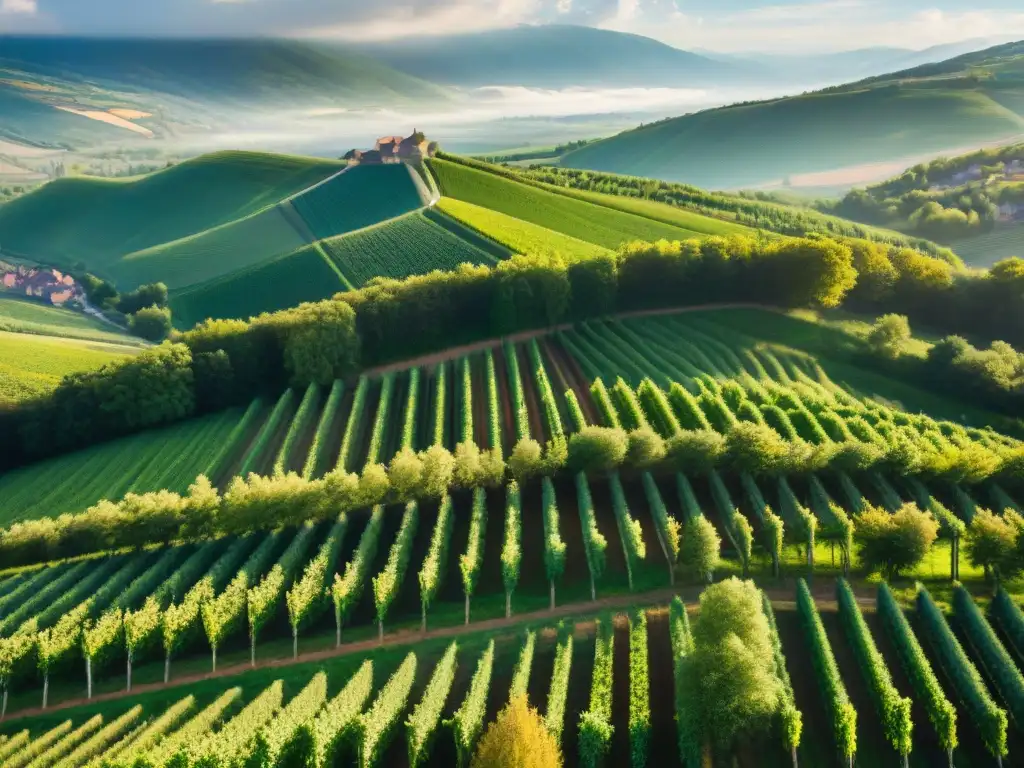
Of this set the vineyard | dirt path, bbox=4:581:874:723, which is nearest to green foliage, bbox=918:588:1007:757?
the vineyard

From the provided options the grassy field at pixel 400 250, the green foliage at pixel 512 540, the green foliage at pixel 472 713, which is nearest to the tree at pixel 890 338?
the green foliage at pixel 512 540

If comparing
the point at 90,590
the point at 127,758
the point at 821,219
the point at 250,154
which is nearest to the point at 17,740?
the point at 127,758

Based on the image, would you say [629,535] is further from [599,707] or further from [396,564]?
[396,564]

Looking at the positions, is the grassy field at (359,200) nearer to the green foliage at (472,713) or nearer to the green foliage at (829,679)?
the green foliage at (472,713)

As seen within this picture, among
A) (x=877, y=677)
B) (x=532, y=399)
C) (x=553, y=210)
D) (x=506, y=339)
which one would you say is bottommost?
(x=877, y=677)

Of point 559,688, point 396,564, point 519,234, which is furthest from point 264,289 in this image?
point 559,688
